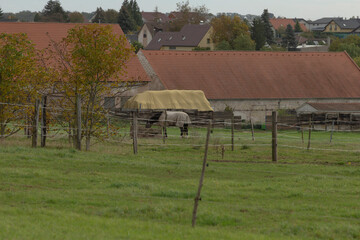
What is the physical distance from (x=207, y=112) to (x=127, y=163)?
25903mm

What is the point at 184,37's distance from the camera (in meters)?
123

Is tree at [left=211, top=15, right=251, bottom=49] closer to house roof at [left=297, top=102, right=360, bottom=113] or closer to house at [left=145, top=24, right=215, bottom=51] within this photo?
house at [left=145, top=24, right=215, bottom=51]

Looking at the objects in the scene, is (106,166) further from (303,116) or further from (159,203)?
(303,116)

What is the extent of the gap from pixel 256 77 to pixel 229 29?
50.2 meters

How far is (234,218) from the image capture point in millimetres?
11961

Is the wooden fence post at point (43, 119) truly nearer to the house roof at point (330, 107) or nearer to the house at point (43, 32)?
the house at point (43, 32)

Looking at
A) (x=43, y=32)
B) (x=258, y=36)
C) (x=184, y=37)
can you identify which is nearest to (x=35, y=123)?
(x=43, y=32)

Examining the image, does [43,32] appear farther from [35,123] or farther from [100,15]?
[100,15]

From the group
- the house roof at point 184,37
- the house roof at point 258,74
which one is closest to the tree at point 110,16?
the house roof at point 184,37

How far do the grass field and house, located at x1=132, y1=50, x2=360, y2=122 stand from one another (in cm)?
3105

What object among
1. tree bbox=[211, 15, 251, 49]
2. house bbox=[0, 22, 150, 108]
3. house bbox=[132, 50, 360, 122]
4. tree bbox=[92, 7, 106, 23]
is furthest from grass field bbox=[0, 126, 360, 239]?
tree bbox=[92, 7, 106, 23]

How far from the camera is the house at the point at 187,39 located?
118 meters

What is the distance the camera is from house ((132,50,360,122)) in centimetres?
5378

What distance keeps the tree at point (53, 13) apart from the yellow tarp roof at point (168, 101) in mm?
80717
